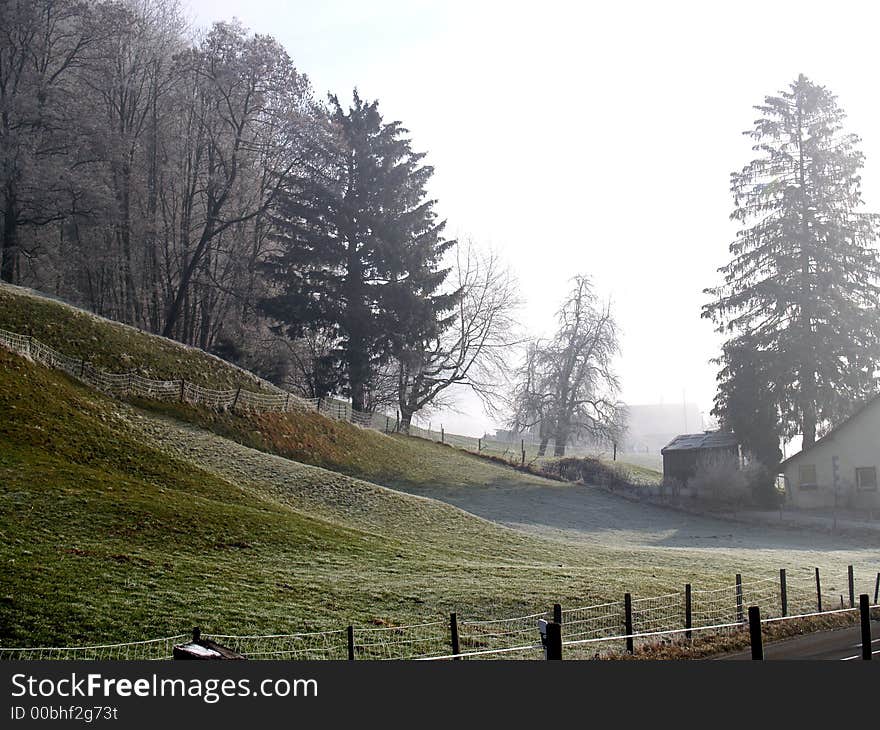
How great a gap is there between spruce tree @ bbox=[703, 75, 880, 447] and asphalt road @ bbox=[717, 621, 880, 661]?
31808 mm

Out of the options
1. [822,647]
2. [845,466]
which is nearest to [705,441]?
[845,466]

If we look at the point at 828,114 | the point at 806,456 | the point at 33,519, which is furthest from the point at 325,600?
the point at 828,114

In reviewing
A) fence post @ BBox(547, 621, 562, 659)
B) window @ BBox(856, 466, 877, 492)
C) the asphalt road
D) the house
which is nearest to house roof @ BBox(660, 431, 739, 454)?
the house

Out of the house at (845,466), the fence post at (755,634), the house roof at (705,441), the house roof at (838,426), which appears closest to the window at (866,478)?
the house at (845,466)

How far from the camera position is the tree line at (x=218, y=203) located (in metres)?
43.7

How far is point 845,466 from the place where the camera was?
4353 centimetres

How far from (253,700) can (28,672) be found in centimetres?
169

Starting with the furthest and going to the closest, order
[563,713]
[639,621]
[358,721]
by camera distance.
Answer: [639,621] → [563,713] → [358,721]

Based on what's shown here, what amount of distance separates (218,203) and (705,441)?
30.0m

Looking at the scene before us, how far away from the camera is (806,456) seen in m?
45.3

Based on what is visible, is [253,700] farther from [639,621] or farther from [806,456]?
[806,456]

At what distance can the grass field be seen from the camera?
1447cm

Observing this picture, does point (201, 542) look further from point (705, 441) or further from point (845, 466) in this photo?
point (705, 441)

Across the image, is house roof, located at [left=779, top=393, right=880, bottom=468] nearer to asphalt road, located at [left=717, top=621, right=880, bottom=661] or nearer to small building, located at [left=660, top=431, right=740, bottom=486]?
small building, located at [left=660, top=431, right=740, bottom=486]
